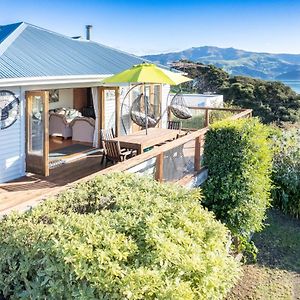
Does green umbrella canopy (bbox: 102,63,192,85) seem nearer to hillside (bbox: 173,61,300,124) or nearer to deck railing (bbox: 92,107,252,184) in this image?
deck railing (bbox: 92,107,252,184)

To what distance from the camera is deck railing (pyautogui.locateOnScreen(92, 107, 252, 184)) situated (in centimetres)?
601

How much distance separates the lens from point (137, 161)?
19.2 feet

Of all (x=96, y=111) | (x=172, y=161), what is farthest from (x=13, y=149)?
(x=172, y=161)

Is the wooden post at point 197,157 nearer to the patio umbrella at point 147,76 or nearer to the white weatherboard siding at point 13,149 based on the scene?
the patio umbrella at point 147,76

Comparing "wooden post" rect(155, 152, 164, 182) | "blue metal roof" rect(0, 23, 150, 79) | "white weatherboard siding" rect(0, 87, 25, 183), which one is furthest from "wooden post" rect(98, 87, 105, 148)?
"wooden post" rect(155, 152, 164, 182)

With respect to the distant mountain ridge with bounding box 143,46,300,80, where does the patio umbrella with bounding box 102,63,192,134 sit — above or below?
below

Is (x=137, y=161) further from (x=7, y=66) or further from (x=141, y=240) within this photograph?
(x=7, y=66)

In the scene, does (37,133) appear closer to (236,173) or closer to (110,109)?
(110,109)

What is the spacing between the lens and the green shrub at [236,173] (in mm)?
8211

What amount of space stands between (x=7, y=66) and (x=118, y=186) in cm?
536

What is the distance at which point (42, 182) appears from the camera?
29.1ft

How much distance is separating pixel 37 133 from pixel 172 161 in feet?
12.2

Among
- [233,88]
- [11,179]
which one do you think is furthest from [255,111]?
[11,179]

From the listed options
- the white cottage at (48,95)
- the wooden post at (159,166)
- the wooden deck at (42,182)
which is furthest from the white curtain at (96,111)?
the wooden post at (159,166)
